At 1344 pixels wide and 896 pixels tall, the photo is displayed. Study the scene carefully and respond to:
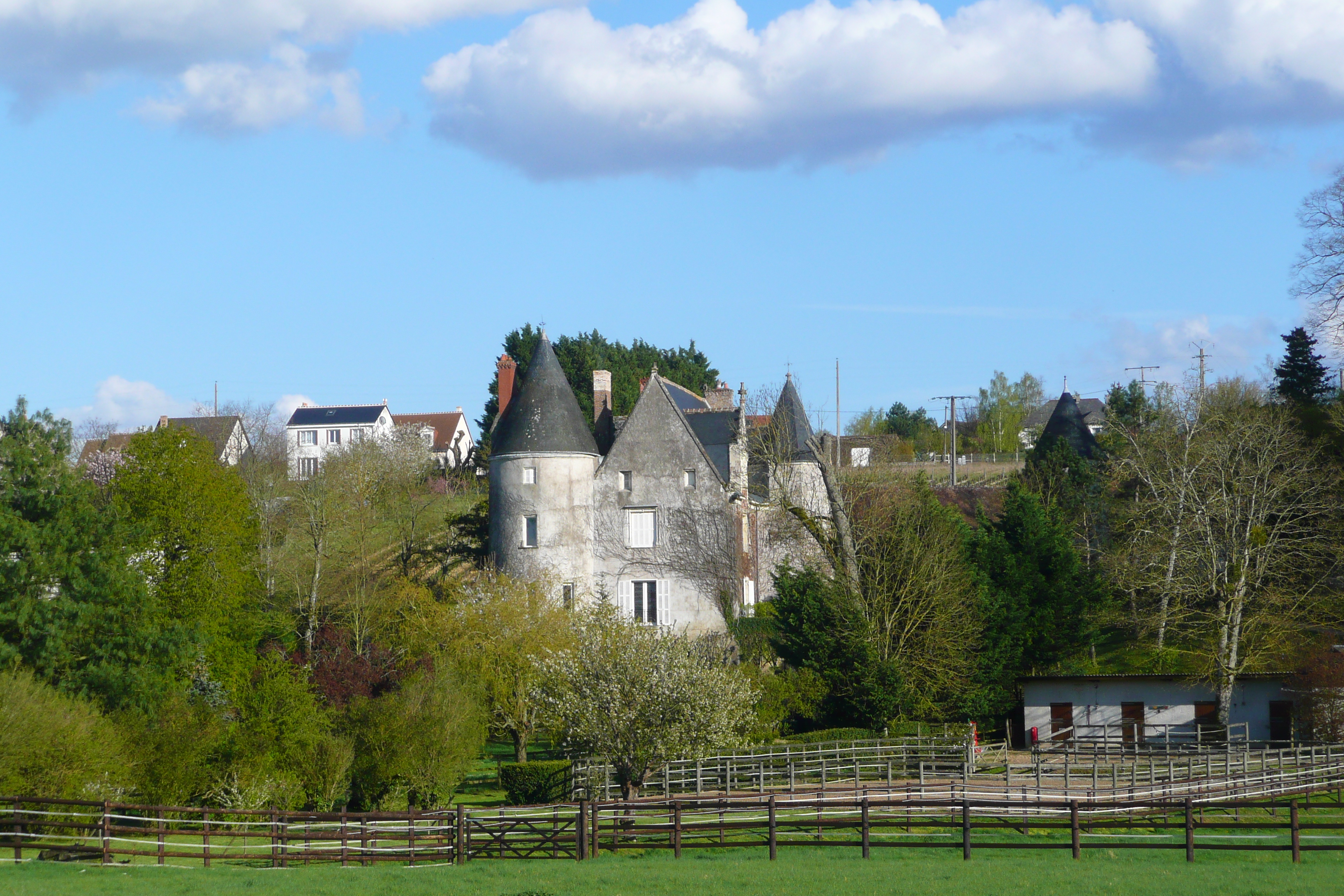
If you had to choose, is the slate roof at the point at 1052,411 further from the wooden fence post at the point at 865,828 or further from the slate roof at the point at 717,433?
the wooden fence post at the point at 865,828

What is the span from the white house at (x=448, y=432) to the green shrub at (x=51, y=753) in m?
77.2

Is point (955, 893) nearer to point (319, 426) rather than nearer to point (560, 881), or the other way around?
point (560, 881)

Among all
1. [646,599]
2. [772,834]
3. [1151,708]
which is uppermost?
[646,599]

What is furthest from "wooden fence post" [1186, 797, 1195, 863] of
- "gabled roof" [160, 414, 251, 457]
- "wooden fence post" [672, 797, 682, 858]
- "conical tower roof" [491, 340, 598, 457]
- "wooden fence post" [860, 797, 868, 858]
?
"gabled roof" [160, 414, 251, 457]

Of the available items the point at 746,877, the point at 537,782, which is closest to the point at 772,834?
the point at 746,877

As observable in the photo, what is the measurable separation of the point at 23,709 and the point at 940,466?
8345 cm

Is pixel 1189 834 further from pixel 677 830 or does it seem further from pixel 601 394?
pixel 601 394

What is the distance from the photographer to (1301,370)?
6081 centimetres

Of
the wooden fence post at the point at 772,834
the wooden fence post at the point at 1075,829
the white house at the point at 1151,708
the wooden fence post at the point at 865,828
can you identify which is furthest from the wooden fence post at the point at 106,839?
the white house at the point at 1151,708

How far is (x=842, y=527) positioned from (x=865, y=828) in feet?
77.2

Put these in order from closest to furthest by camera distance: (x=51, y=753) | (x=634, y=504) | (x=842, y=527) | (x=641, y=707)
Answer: (x=51, y=753)
(x=641, y=707)
(x=842, y=527)
(x=634, y=504)

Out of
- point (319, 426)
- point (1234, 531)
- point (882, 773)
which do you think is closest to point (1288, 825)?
point (882, 773)

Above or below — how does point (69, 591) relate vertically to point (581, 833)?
above

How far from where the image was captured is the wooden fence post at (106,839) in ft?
73.4
